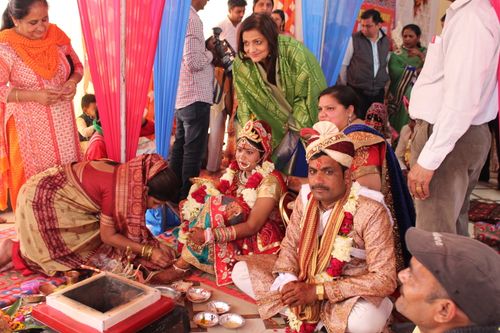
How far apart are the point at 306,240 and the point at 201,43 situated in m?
2.51

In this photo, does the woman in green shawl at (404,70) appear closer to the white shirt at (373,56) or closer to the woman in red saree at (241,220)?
the white shirt at (373,56)

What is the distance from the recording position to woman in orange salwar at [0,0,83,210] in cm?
320

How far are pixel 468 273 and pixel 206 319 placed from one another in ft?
5.57

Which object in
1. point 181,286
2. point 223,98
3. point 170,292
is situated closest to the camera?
point 170,292

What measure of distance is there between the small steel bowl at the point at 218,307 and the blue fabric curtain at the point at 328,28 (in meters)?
2.69

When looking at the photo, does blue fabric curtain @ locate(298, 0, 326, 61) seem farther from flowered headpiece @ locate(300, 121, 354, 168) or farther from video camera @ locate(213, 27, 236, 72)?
flowered headpiece @ locate(300, 121, 354, 168)

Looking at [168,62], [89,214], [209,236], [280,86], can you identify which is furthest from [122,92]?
[280,86]

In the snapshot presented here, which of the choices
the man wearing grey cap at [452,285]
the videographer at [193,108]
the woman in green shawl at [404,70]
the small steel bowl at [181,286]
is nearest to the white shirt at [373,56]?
the woman in green shawl at [404,70]

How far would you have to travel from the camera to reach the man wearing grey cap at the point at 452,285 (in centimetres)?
133

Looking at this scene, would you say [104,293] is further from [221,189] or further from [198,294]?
[221,189]

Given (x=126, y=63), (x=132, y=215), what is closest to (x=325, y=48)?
(x=126, y=63)

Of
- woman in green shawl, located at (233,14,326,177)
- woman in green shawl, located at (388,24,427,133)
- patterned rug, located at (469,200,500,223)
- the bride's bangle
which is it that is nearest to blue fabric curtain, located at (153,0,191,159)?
woman in green shawl, located at (233,14,326,177)

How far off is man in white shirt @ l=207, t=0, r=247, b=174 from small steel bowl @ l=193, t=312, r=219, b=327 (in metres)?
3.29

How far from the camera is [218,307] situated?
2.85 m
